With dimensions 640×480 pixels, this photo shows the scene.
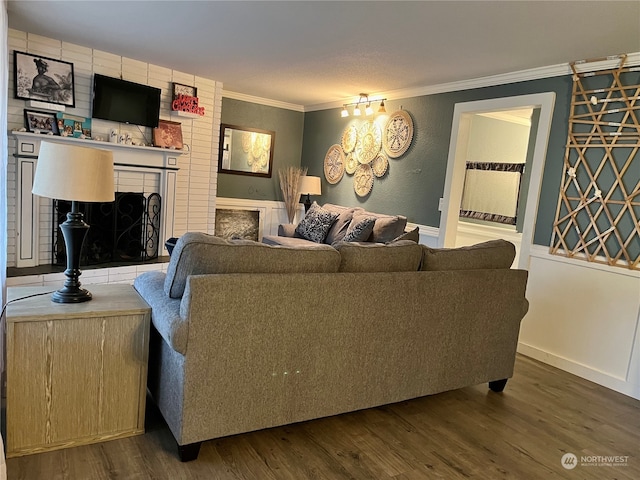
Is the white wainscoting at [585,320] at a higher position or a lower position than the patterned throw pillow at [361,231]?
lower

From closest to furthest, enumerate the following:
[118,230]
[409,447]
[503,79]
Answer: [409,447] < [503,79] < [118,230]

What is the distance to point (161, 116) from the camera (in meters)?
4.89

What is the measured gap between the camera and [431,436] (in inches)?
90.2

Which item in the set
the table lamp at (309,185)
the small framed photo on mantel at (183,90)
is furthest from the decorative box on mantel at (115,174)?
the table lamp at (309,185)

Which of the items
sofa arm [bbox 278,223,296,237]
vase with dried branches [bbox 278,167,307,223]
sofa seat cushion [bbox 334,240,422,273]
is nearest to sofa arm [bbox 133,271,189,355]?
sofa seat cushion [bbox 334,240,422,273]

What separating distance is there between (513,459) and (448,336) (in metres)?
0.67

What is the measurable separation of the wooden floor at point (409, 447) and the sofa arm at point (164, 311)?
54 centimetres

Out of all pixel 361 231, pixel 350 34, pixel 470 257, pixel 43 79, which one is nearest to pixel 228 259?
pixel 470 257

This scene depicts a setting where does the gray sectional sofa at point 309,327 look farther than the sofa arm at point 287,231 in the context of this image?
No

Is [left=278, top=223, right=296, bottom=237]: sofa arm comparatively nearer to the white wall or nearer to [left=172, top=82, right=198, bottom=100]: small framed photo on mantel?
the white wall

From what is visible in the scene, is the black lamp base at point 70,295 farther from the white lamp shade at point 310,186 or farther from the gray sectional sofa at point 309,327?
the white lamp shade at point 310,186

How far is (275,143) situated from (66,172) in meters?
4.75

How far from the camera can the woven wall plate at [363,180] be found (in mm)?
5465

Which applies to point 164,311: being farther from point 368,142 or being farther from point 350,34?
point 368,142
